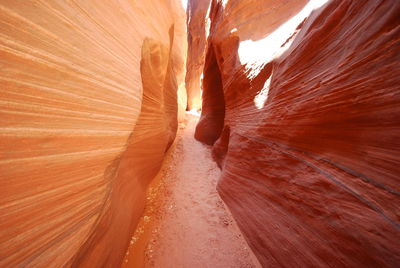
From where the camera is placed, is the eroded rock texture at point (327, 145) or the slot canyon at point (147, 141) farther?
the eroded rock texture at point (327, 145)

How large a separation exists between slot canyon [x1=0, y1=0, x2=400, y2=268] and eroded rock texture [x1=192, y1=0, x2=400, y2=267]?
0.4 inches

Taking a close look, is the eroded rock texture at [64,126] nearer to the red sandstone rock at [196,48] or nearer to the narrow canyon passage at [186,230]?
the narrow canyon passage at [186,230]

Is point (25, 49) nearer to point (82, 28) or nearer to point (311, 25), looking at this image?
point (82, 28)

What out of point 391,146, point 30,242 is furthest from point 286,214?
point 30,242

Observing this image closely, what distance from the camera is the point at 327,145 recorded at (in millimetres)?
1408

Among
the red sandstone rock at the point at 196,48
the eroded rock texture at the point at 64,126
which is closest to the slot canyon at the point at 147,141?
the eroded rock texture at the point at 64,126

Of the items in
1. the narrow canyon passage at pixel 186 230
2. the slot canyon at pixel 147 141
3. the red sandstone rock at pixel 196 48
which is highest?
the red sandstone rock at pixel 196 48

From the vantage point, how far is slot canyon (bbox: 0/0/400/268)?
0.91m

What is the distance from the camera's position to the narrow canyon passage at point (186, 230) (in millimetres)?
2027

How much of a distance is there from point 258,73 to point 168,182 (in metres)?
3.49

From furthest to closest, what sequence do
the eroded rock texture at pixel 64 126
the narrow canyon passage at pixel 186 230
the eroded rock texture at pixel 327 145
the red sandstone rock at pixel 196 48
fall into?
the red sandstone rock at pixel 196 48 < the narrow canyon passage at pixel 186 230 < the eroded rock texture at pixel 327 145 < the eroded rock texture at pixel 64 126

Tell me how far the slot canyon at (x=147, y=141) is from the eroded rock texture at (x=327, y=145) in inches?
0.4

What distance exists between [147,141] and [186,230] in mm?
1905

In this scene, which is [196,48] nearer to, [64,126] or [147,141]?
[147,141]
